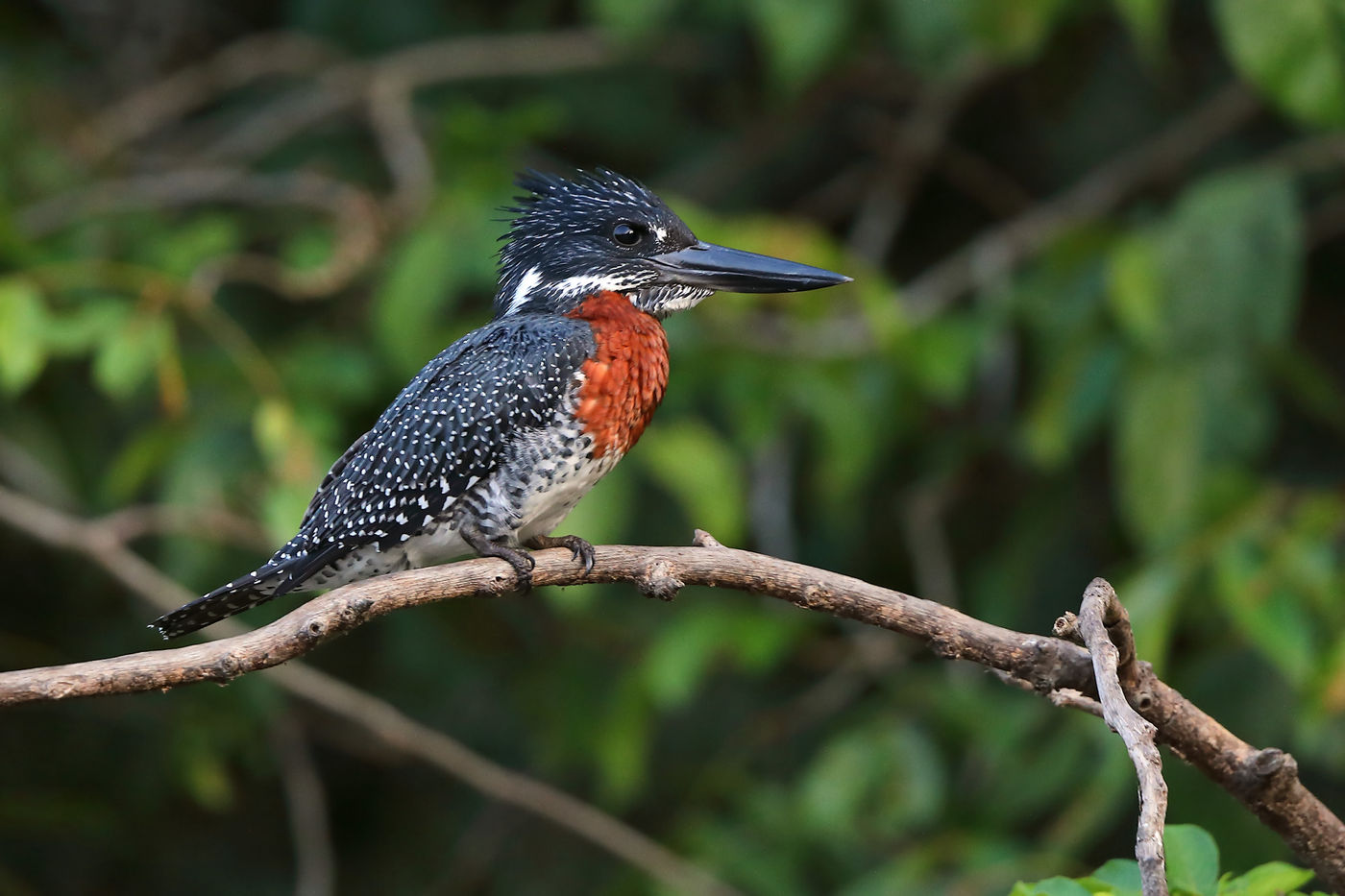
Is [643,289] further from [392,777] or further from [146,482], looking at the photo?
[392,777]

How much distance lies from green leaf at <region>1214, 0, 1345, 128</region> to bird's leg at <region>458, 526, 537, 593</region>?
190cm

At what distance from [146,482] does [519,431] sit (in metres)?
2.26

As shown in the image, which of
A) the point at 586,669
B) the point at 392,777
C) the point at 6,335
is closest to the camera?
the point at 6,335

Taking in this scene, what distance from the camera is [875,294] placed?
3602mm

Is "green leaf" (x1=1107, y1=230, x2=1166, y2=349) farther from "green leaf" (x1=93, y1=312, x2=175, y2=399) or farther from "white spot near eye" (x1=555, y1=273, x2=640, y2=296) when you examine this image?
"green leaf" (x1=93, y1=312, x2=175, y2=399)

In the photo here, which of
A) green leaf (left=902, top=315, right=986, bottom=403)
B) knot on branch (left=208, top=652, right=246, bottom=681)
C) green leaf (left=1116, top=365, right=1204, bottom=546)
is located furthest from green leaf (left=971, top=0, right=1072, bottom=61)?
knot on branch (left=208, top=652, right=246, bottom=681)

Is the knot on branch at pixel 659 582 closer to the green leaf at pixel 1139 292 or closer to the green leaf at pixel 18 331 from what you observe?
the green leaf at pixel 18 331

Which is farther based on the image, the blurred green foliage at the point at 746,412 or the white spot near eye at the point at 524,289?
the blurred green foliage at the point at 746,412

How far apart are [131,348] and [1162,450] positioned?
231 centimetres

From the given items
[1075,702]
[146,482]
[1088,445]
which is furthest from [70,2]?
[1075,702]

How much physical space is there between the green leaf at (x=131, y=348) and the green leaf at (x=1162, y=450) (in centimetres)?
221

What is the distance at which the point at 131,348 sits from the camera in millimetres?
Answer: 3127

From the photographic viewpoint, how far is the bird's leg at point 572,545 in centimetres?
209

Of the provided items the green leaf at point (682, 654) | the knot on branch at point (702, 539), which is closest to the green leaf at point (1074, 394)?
the green leaf at point (682, 654)
